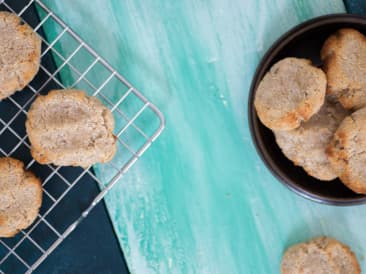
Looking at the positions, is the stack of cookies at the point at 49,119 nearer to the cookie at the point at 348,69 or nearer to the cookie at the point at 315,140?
the cookie at the point at 315,140

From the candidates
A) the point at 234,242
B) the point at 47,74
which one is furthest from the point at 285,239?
the point at 47,74

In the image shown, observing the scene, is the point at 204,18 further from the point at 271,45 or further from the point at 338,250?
the point at 338,250

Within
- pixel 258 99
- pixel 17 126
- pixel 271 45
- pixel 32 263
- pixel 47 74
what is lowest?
pixel 32 263

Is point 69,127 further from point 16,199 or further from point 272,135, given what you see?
point 272,135

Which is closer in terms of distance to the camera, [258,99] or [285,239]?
[258,99]


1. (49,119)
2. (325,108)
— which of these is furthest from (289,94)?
(49,119)

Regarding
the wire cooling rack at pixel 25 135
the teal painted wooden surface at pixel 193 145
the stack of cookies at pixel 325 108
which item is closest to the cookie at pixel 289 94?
the stack of cookies at pixel 325 108
